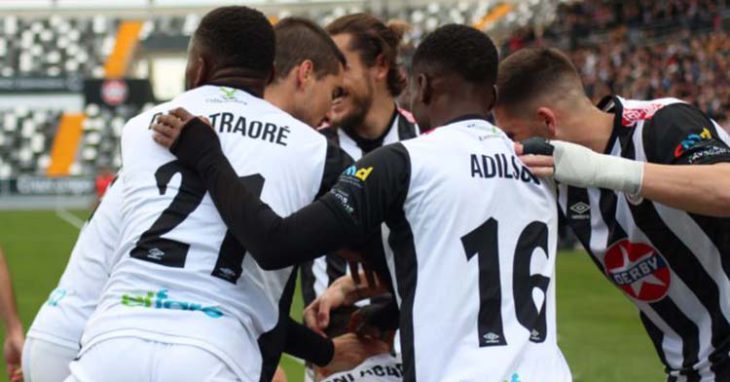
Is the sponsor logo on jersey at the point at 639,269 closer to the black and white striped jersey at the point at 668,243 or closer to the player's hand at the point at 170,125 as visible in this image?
the black and white striped jersey at the point at 668,243

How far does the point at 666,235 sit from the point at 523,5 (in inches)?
1879

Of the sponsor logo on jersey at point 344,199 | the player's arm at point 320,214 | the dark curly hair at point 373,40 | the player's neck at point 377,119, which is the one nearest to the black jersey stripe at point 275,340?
the player's arm at point 320,214

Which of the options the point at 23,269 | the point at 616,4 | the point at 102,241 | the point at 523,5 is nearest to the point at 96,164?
the point at 523,5

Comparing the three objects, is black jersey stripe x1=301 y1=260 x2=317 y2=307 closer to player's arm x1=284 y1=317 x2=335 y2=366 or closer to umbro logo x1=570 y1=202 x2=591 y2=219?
player's arm x1=284 y1=317 x2=335 y2=366

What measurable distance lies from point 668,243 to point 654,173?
20.2 inches

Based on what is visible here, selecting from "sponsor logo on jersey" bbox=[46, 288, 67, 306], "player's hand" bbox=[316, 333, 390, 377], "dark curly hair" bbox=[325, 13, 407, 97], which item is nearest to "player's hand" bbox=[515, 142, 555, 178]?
"player's hand" bbox=[316, 333, 390, 377]

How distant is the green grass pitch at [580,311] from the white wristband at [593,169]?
6471mm

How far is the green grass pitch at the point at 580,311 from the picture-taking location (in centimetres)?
1084

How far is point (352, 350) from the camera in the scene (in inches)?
192

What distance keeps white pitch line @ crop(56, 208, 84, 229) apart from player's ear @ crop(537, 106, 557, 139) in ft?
90.8

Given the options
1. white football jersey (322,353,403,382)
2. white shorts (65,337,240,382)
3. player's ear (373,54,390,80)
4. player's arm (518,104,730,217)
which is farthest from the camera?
player's ear (373,54,390,80)

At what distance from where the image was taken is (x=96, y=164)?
5044 centimetres

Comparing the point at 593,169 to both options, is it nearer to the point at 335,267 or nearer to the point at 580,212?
the point at 580,212

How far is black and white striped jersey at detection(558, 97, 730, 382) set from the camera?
170 inches
